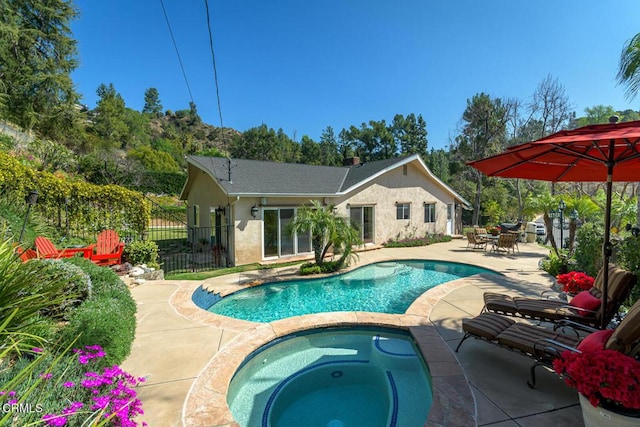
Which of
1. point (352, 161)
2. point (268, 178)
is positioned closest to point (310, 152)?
point (352, 161)

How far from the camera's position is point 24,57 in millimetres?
25609

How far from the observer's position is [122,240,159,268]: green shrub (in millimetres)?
10055

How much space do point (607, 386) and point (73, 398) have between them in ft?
15.7

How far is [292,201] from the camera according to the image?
13.0 metres

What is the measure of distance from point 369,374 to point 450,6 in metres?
12.1

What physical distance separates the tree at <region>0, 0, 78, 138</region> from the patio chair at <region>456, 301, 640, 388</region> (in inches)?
1373

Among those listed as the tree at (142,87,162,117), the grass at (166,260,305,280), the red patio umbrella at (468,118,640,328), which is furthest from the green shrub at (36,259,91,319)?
the tree at (142,87,162,117)

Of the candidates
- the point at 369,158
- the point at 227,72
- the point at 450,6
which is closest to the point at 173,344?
the point at 227,72

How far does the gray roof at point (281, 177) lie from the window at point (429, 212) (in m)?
3.56

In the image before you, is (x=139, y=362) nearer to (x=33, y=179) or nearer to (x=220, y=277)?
(x=220, y=277)

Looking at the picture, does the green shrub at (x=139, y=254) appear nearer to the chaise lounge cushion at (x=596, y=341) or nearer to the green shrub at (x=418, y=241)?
the chaise lounge cushion at (x=596, y=341)

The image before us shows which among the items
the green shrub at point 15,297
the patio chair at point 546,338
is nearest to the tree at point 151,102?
the green shrub at point 15,297

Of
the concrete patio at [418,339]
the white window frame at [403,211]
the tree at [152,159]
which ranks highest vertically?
the tree at [152,159]

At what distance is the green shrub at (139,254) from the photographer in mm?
10055
